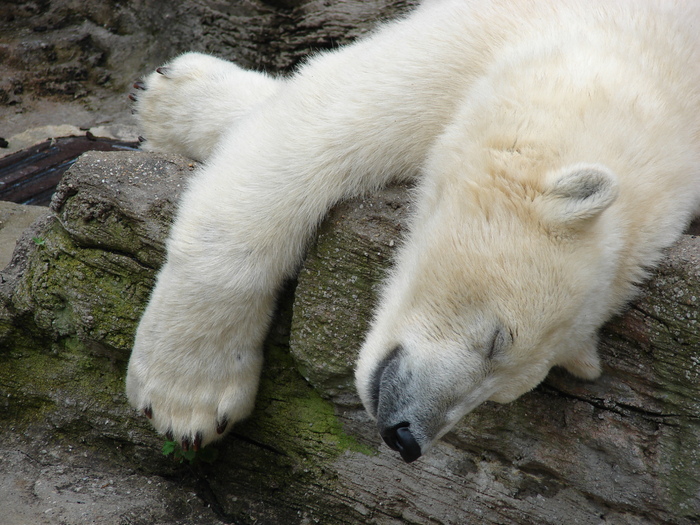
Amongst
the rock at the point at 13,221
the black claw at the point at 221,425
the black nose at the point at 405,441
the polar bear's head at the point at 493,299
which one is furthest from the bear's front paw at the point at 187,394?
the rock at the point at 13,221

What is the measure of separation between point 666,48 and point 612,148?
2.00ft

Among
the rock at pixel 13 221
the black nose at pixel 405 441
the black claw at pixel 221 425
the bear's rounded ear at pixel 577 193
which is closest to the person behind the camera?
the bear's rounded ear at pixel 577 193

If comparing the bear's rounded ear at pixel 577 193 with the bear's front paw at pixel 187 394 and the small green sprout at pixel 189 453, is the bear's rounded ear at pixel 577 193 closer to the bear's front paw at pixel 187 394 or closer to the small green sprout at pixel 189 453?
the bear's front paw at pixel 187 394

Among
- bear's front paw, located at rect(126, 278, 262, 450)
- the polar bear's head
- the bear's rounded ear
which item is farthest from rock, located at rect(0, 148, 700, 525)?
the bear's rounded ear

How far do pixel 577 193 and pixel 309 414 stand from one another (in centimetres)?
150

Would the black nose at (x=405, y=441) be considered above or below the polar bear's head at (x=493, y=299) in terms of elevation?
below

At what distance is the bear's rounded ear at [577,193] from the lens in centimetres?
186

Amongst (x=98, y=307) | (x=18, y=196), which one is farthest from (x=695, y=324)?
(x=18, y=196)

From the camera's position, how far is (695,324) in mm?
2242

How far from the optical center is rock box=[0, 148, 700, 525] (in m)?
2.34

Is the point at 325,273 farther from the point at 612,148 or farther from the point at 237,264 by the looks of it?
the point at 612,148

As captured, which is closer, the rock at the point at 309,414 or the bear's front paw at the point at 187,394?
the rock at the point at 309,414

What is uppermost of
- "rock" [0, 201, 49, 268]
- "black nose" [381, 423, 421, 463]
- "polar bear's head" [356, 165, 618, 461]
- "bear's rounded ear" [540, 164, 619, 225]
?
"bear's rounded ear" [540, 164, 619, 225]

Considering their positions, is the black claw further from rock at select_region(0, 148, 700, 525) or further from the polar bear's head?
the polar bear's head
